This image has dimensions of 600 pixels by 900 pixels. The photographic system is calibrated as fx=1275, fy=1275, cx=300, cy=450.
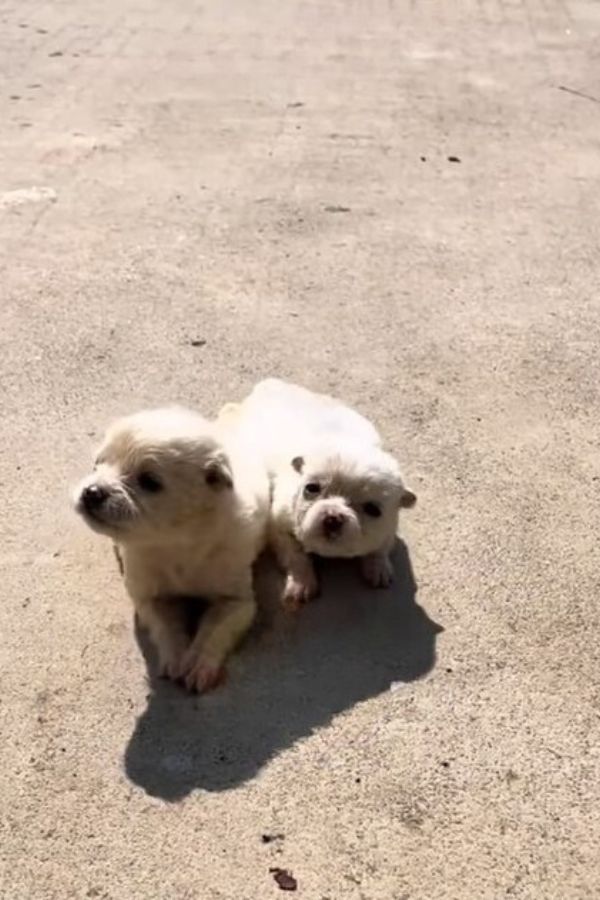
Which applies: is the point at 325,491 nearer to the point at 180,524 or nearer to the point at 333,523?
the point at 333,523

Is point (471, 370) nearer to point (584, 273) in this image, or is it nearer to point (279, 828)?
point (584, 273)

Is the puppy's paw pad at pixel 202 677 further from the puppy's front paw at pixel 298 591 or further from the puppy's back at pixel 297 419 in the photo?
the puppy's back at pixel 297 419

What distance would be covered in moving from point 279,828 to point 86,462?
182 centimetres

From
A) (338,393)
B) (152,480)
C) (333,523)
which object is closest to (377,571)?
(333,523)


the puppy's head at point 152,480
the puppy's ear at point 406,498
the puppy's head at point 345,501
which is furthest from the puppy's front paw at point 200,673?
the puppy's ear at point 406,498

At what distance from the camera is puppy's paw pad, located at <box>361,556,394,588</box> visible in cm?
394

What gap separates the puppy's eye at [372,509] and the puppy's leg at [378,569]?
21 centimetres

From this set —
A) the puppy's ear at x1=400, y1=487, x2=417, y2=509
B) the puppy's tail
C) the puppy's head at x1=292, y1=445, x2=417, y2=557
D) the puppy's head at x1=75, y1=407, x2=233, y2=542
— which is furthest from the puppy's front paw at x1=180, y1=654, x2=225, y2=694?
the puppy's tail

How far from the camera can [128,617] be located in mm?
3789

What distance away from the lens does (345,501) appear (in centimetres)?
372

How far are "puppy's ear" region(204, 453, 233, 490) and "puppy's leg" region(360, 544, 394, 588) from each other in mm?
659

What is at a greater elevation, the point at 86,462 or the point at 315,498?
the point at 315,498

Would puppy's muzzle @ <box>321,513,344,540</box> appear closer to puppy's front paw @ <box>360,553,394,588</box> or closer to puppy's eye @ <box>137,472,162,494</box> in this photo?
puppy's front paw @ <box>360,553,394,588</box>

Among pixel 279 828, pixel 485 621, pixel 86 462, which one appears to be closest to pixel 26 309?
pixel 86 462
